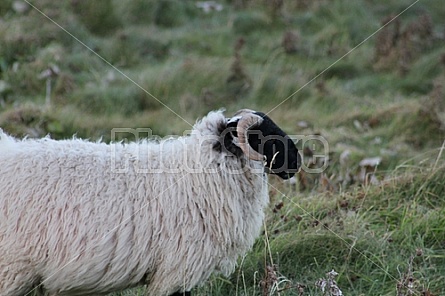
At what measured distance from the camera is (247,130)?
170 inches

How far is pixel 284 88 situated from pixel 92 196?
22.3 feet

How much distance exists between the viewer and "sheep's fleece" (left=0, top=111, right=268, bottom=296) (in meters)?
3.89

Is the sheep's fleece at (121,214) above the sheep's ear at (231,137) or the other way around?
the other way around

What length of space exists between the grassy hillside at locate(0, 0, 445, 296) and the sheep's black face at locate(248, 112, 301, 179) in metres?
0.68

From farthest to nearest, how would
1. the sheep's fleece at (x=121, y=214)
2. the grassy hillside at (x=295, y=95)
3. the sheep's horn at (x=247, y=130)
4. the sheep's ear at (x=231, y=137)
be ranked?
the grassy hillside at (x=295, y=95), the sheep's ear at (x=231, y=137), the sheep's horn at (x=247, y=130), the sheep's fleece at (x=121, y=214)

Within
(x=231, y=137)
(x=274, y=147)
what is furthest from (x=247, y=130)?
(x=274, y=147)

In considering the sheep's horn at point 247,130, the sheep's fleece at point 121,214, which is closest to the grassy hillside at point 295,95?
the sheep's fleece at point 121,214

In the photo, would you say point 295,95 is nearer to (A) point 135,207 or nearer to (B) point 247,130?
(B) point 247,130

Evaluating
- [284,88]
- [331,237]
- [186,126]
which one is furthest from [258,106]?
[331,237]

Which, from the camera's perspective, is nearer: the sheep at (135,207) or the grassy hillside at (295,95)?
the sheep at (135,207)

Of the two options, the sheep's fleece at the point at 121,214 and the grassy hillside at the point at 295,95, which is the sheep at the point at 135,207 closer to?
the sheep's fleece at the point at 121,214

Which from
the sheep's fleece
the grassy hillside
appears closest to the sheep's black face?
the sheep's fleece

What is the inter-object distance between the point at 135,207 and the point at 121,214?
102mm

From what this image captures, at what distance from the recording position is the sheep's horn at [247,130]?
14.1ft
